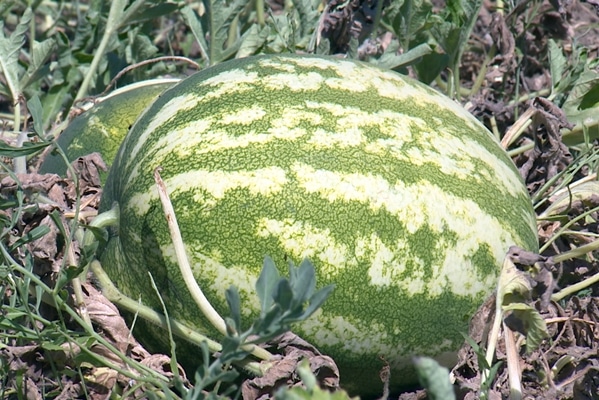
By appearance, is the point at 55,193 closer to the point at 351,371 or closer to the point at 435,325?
the point at 351,371

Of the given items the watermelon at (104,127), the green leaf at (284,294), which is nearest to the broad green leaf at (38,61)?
the watermelon at (104,127)

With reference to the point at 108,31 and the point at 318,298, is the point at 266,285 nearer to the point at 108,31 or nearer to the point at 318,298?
the point at 318,298

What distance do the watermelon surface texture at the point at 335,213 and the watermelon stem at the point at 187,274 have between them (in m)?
0.06

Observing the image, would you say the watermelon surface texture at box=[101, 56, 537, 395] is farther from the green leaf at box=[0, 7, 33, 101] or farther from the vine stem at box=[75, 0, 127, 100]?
the vine stem at box=[75, 0, 127, 100]

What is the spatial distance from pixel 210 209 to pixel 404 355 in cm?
58

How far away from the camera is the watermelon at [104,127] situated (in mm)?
2584

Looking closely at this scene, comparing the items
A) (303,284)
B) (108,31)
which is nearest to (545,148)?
(303,284)

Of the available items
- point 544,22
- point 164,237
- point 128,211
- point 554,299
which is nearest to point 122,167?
point 128,211

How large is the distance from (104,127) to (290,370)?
1.18m

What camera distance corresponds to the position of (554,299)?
2.17 metres

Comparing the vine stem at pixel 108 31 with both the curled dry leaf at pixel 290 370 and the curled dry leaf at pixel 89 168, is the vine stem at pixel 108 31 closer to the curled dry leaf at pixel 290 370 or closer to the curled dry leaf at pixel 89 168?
the curled dry leaf at pixel 89 168

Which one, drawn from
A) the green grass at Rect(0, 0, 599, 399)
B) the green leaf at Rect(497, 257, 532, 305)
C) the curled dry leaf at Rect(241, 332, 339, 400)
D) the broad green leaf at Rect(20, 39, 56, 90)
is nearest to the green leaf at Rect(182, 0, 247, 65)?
the green grass at Rect(0, 0, 599, 399)

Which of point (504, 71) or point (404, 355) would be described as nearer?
point (404, 355)

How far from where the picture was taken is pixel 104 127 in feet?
8.59
